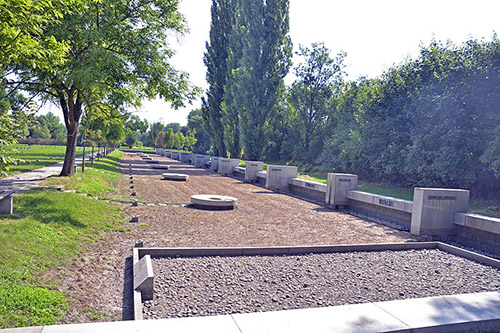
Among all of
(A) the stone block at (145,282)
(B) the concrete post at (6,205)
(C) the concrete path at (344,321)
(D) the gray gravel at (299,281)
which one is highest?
(B) the concrete post at (6,205)

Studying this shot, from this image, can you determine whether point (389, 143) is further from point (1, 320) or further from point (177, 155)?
point (177, 155)

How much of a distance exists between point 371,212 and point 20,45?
11.3m

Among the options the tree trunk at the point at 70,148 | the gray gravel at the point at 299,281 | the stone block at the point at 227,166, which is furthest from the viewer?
the stone block at the point at 227,166

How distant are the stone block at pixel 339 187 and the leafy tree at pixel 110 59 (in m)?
Result: 6.93

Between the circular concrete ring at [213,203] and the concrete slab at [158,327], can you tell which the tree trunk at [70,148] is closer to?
the circular concrete ring at [213,203]

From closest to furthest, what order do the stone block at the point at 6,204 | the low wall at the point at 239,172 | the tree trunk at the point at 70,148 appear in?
the stone block at the point at 6,204 < the tree trunk at the point at 70,148 < the low wall at the point at 239,172

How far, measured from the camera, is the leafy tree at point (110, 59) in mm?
11008

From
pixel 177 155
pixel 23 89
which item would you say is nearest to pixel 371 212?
pixel 23 89

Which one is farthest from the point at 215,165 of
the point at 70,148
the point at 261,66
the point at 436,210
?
the point at 436,210

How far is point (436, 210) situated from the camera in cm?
932

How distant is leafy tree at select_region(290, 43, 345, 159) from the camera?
124 feet

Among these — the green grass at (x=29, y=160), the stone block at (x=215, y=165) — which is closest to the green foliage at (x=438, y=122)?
the stone block at (x=215, y=165)

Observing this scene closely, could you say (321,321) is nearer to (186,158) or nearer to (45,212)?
(45,212)

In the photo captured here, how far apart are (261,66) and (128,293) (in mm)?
29911
